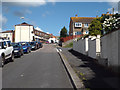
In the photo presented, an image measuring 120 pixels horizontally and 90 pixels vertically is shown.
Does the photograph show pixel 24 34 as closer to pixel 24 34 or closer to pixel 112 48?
pixel 24 34

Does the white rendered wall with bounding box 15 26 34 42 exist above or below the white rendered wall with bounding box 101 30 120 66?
above

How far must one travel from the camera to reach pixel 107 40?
8500mm

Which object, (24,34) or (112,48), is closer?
(112,48)

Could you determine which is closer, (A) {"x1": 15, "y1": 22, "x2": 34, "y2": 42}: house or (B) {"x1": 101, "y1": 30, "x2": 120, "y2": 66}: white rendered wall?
(B) {"x1": 101, "y1": 30, "x2": 120, "y2": 66}: white rendered wall

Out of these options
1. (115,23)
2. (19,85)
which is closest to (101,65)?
(115,23)

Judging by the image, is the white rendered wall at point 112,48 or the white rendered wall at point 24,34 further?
the white rendered wall at point 24,34

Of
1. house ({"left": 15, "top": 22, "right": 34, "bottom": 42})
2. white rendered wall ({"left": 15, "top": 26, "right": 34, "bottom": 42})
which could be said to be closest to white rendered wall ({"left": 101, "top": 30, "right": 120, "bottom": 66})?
house ({"left": 15, "top": 22, "right": 34, "bottom": 42})

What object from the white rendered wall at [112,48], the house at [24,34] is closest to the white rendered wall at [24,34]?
the house at [24,34]

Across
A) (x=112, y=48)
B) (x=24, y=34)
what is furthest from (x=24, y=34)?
(x=112, y=48)

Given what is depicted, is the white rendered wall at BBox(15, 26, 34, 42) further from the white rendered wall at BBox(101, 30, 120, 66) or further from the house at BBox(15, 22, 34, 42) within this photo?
the white rendered wall at BBox(101, 30, 120, 66)

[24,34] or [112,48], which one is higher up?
[24,34]

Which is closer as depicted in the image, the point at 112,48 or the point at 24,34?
the point at 112,48

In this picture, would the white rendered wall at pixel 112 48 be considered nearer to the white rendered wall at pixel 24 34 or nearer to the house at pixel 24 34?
the house at pixel 24 34

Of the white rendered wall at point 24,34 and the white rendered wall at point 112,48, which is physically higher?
the white rendered wall at point 24,34
